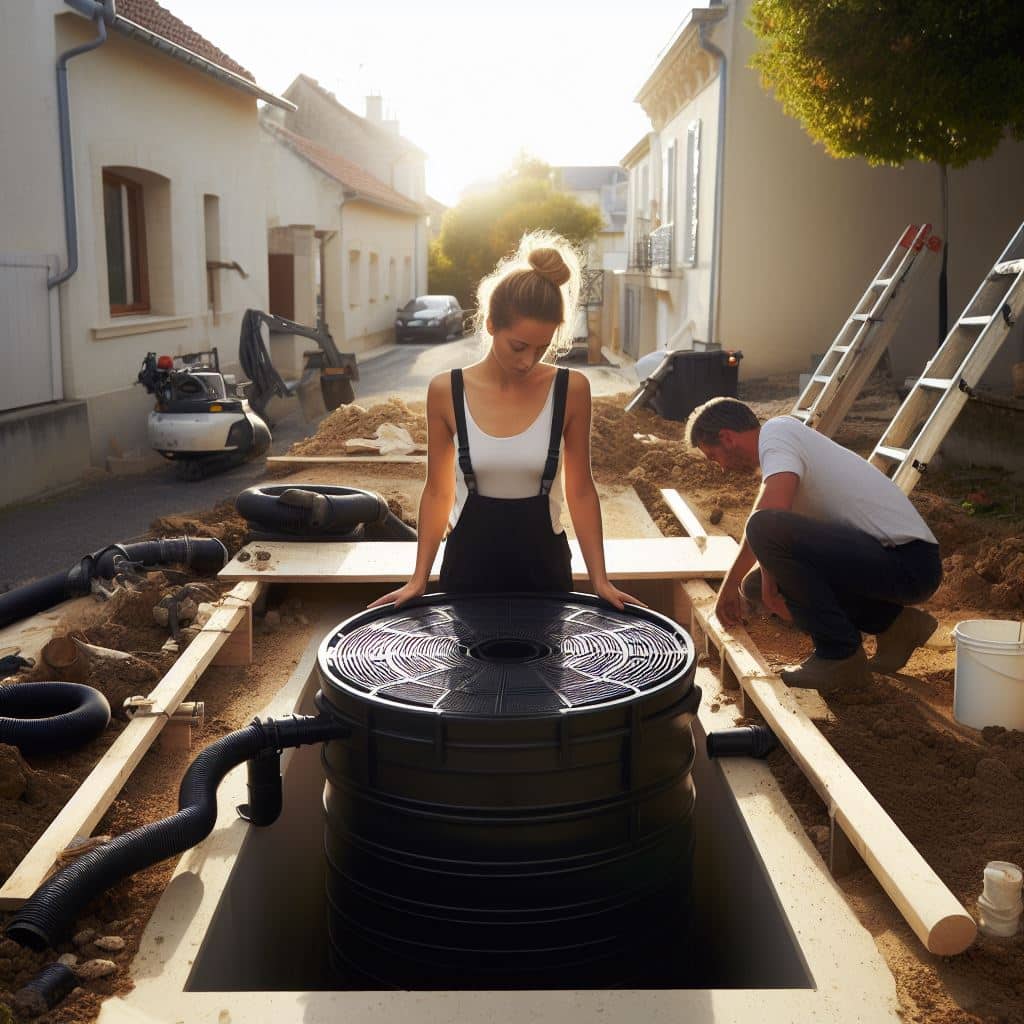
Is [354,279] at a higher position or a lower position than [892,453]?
higher

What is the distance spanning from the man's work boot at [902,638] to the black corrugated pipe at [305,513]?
276 cm

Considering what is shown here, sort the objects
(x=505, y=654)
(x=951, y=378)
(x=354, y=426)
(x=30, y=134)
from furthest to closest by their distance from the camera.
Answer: (x=354, y=426) → (x=30, y=134) → (x=951, y=378) → (x=505, y=654)

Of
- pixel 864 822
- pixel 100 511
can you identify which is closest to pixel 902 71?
pixel 100 511

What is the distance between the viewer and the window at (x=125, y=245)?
14.6 meters

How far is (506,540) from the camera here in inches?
152

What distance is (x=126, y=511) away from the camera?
10250 millimetres

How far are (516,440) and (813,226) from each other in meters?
14.3

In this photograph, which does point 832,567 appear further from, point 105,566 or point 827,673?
point 105,566

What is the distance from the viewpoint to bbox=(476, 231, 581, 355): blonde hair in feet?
11.6

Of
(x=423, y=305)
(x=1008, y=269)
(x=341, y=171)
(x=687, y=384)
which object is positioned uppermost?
(x=341, y=171)

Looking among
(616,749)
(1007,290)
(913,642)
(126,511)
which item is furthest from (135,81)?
(616,749)

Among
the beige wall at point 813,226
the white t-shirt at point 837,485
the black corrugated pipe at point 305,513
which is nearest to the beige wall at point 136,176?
the black corrugated pipe at point 305,513

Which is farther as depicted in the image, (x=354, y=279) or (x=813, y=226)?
(x=354, y=279)

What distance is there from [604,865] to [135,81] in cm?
1323
